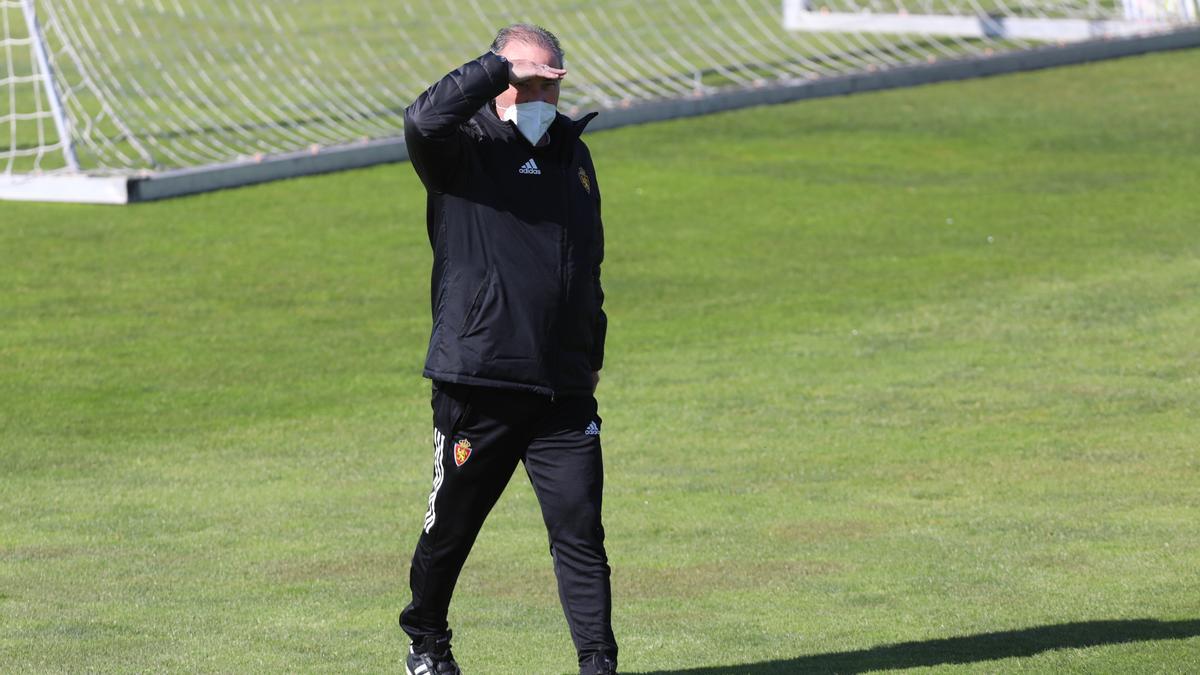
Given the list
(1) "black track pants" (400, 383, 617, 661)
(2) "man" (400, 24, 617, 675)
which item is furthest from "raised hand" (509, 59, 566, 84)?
(1) "black track pants" (400, 383, 617, 661)

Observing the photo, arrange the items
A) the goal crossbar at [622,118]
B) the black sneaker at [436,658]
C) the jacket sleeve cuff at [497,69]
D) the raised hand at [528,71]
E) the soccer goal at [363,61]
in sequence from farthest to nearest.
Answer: the soccer goal at [363,61] < the goal crossbar at [622,118] < the black sneaker at [436,658] < the raised hand at [528,71] < the jacket sleeve cuff at [497,69]

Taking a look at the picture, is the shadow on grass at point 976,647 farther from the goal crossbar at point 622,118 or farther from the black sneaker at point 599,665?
the goal crossbar at point 622,118

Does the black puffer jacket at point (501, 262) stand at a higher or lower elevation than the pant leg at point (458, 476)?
higher

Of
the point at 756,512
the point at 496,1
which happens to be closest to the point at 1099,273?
the point at 756,512

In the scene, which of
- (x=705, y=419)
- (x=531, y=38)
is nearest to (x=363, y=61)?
(x=705, y=419)

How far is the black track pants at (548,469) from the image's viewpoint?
5570 millimetres

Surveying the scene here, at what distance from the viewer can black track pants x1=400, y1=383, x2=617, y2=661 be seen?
5570 millimetres

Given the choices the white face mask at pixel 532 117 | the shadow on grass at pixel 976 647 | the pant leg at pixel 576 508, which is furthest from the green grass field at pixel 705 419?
the white face mask at pixel 532 117

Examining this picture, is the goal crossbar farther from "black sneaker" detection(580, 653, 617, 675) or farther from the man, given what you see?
"black sneaker" detection(580, 653, 617, 675)

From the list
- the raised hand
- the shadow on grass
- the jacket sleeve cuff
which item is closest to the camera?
the jacket sleeve cuff

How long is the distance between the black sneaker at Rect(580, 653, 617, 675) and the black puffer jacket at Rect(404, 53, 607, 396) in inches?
28.7

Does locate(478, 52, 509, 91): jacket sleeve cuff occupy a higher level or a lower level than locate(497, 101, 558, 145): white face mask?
higher

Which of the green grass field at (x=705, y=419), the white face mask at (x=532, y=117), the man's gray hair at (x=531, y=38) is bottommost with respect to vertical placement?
the green grass field at (x=705, y=419)

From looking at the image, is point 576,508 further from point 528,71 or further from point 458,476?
point 528,71
